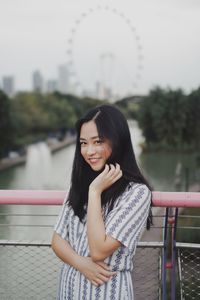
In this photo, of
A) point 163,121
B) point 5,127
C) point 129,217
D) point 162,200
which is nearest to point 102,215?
point 129,217

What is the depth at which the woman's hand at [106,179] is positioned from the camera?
38.3 inches

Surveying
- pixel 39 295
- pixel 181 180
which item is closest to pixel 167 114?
pixel 181 180

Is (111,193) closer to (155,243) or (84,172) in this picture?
(84,172)

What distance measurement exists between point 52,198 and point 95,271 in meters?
0.25

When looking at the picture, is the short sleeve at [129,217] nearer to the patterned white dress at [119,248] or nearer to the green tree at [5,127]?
the patterned white dress at [119,248]

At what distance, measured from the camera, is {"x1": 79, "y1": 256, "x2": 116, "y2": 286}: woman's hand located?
959mm

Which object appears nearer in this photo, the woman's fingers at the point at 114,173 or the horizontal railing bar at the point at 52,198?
the woman's fingers at the point at 114,173

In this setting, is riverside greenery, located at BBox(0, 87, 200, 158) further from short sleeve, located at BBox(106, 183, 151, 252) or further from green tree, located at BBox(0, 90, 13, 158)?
short sleeve, located at BBox(106, 183, 151, 252)

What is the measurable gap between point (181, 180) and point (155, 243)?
53.3ft

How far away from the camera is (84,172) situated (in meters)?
1.08

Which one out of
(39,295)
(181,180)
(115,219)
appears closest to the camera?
(115,219)

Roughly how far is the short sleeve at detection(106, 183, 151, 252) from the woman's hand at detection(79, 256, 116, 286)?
0.21ft

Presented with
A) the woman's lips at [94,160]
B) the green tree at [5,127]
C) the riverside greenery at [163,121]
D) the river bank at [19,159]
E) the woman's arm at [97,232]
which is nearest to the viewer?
the woman's arm at [97,232]

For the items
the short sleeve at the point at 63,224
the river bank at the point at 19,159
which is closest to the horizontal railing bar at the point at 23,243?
the short sleeve at the point at 63,224
